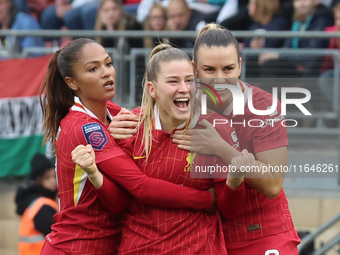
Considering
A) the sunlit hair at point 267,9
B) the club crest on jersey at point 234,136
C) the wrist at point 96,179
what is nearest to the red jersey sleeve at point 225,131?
the club crest on jersey at point 234,136

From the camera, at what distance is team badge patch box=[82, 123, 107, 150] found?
2.77 m

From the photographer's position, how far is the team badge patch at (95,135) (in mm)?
2765

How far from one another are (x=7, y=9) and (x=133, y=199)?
18.2ft

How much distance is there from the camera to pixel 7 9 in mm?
7461

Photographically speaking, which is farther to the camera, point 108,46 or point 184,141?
point 108,46

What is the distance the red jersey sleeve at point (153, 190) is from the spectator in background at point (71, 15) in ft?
15.8

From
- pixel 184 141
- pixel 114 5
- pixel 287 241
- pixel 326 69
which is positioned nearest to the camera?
pixel 184 141

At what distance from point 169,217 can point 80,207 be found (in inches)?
21.5

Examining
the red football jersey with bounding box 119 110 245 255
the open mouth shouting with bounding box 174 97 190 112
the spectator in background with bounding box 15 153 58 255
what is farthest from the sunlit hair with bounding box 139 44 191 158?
the spectator in background with bounding box 15 153 58 255

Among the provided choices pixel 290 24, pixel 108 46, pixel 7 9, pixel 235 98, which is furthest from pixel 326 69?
pixel 7 9

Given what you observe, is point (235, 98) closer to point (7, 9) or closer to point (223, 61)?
point (223, 61)

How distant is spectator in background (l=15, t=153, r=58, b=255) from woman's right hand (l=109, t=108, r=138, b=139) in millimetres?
2216

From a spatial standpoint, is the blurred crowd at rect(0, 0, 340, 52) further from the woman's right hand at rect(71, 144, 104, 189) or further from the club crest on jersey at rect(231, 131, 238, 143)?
the woman's right hand at rect(71, 144, 104, 189)

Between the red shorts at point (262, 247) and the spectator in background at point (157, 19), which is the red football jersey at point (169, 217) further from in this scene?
the spectator in background at point (157, 19)
